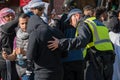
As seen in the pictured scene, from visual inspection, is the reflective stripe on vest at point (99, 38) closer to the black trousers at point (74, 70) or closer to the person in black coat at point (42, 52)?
the black trousers at point (74, 70)

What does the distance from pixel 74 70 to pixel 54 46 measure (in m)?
1.17

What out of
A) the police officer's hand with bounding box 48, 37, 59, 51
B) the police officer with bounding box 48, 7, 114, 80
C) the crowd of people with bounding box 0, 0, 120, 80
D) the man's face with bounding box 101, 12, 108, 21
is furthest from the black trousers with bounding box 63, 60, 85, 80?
the man's face with bounding box 101, 12, 108, 21

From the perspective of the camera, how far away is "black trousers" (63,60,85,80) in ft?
18.6

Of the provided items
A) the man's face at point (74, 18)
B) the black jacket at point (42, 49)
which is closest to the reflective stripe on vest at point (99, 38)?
A: the man's face at point (74, 18)

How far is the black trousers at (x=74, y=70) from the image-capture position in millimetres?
5680

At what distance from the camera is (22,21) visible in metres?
5.38

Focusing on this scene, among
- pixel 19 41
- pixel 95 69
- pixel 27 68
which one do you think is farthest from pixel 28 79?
pixel 95 69

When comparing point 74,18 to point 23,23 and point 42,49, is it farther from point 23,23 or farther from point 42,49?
point 42,49

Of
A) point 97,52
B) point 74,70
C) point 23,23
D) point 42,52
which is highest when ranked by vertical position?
point 23,23

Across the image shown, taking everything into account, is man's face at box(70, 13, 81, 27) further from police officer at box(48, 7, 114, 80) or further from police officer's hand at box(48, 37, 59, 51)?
police officer's hand at box(48, 37, 59, 51)

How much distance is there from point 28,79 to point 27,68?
0.16 metres

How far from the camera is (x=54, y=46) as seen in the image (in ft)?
15.3

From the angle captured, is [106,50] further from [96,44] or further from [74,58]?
[74,58]

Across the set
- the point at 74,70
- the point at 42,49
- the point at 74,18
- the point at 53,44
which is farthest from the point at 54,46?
the point at 74,18
